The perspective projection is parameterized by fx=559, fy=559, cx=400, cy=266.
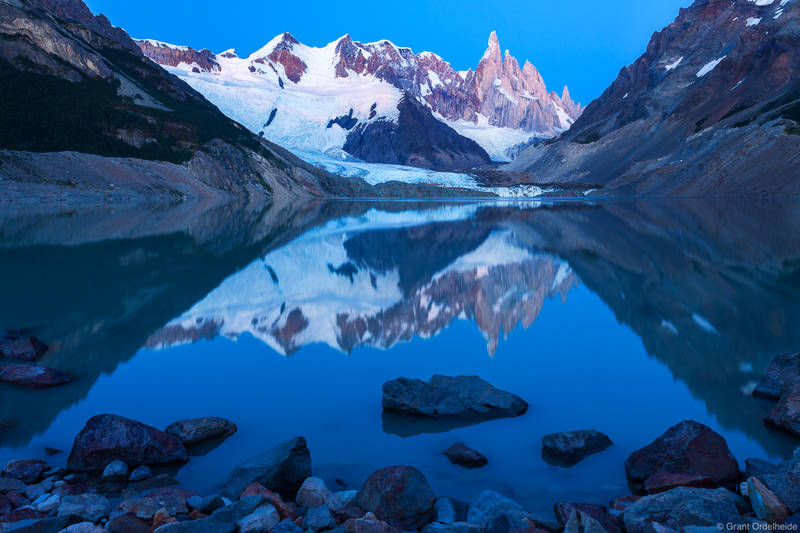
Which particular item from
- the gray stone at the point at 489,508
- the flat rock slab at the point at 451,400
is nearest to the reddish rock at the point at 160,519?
the gray stone at the point at 489,508

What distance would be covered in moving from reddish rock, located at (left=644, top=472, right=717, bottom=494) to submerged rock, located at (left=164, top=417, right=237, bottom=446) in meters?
4.48

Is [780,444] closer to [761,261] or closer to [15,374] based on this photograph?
[15,374]

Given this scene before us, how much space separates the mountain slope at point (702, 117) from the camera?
65.7 meters

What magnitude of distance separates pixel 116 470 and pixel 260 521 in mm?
2142

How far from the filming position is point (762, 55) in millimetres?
102250

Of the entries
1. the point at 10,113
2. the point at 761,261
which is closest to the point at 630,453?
the point at 761,261

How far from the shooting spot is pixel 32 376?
805cm

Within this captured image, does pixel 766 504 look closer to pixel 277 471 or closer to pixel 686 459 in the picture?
pixel 686 459

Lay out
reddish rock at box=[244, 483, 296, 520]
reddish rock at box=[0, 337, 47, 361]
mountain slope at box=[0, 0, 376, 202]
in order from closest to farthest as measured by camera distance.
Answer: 1. reddish rock at box=[244, 483, 296, 520]
2. reddish rock at box=[0, 337, 47, 361]
3. mountain slope at box=[0, 0, 376, 202]

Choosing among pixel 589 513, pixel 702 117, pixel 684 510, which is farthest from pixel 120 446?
pixel 702 117

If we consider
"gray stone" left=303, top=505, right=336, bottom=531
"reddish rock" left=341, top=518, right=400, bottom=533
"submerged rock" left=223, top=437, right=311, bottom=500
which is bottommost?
"reddish rock" left=341, top=518, right=400, bottom=533

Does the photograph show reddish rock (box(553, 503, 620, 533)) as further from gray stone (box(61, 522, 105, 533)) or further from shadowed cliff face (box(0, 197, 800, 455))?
gray stone (box(61, 522, 105, 533))

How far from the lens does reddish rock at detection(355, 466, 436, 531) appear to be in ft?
15.6

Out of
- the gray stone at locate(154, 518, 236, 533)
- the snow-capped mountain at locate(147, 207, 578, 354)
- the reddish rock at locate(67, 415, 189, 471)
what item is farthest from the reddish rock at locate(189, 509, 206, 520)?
the snow-capped mountain at locate(147, 207, 578, 354)
